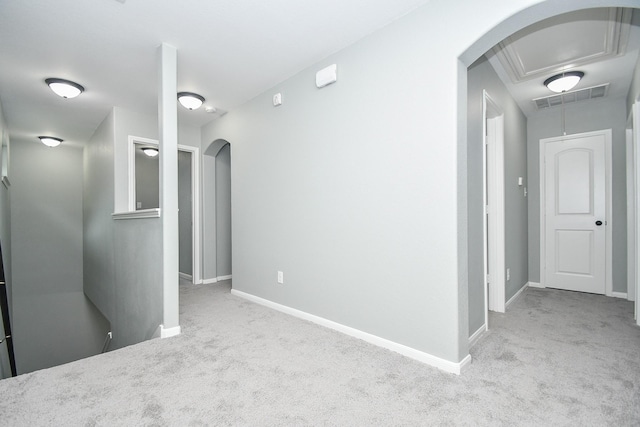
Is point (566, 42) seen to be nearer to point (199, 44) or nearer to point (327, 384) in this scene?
point (199, 44)

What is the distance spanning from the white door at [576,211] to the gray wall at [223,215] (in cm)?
475

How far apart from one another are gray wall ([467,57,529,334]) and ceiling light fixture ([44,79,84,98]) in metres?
3.92

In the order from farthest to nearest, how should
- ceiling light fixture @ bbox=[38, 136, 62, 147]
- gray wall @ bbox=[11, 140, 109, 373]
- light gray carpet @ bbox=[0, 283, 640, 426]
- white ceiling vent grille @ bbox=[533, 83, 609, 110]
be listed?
gray wall @ bbox=[11, 140, 109, 373], ceiling light fixture @ bbox=[38, 136, 62, 147], white ceiling vent grille @ bbox=[533, 83, 609, 110], light gray carpet @ bbox=[0, 283, 640, 426]

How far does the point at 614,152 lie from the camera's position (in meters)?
3.88

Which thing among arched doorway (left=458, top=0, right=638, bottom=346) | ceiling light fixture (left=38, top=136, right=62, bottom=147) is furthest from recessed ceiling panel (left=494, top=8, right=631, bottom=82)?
ceiling light fixture (left=38, top=136, right=62, bottom=147)

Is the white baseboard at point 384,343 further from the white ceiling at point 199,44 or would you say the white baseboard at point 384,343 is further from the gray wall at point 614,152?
the gray wall at point 614,152

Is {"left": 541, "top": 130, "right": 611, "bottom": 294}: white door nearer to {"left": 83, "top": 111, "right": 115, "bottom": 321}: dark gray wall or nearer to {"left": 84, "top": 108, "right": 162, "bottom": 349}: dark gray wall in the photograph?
{"left": 84, "top": 108, "right": 162, "bottom": 349}: dark gray wall

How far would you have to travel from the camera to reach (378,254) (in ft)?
7.82

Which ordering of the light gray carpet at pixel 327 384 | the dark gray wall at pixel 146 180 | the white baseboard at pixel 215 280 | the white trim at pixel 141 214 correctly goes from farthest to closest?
the dark gray wall at pixel 146 180 < the white baseboard at pixel 215 280 < the white trim at pixel 141 214 < the light gray carpet at pixel 327 384

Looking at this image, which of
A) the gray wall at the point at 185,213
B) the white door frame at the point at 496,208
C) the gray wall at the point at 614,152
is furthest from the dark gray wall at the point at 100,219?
the gray wall at the point at 614,152

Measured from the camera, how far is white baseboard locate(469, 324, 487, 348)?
2381 millimetres

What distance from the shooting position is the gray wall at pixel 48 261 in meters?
5.76

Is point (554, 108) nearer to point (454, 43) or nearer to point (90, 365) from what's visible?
point (454, 43)

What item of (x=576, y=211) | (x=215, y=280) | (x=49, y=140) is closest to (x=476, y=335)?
(x=576, y=211)
